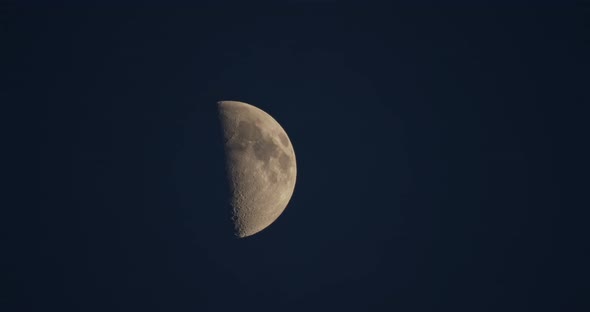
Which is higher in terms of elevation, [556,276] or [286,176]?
[286,176]

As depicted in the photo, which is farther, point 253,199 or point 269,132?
point 269,132

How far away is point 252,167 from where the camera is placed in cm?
487

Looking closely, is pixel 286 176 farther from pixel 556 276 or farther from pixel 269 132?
pixel 556 276

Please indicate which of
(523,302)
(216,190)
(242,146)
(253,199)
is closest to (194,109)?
(242,146)

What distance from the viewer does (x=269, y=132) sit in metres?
5.27

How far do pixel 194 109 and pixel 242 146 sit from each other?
0.95m

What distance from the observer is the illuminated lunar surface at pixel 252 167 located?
4777 millimetres

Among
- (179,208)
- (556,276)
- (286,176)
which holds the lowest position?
(556,276)

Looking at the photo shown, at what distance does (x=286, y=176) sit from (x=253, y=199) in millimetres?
733

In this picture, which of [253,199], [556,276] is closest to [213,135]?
[253,199]

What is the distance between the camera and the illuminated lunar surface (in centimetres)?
478

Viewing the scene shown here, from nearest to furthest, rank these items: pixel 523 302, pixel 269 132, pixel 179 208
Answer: pixel 179 208, pixel 269 132, pixel 523 302

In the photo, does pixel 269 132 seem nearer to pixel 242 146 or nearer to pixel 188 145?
pixel 242 146

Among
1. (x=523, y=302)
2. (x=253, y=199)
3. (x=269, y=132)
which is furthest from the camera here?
(x=523, y=302)
